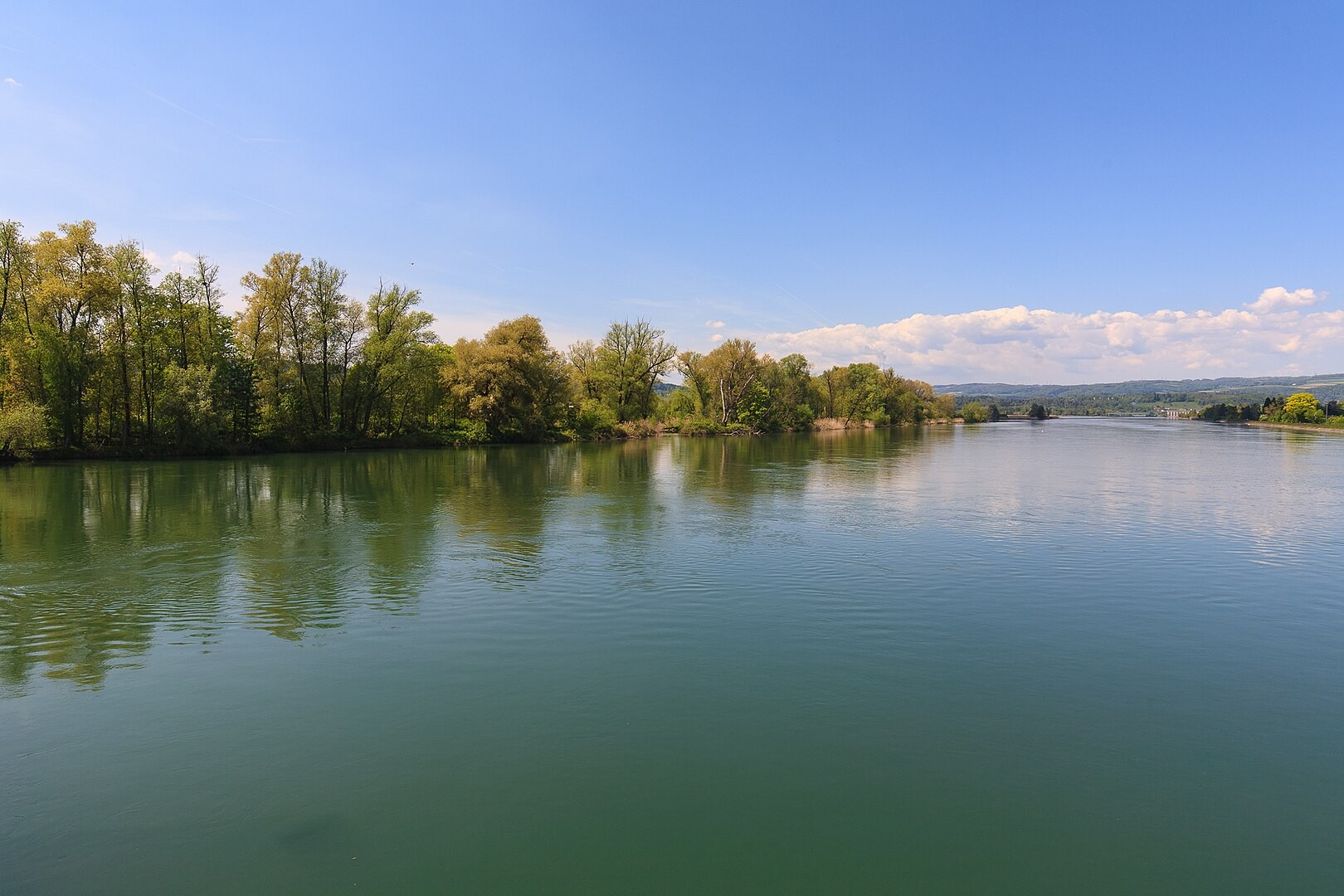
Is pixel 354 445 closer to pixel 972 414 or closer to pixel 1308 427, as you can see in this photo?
pixel 1308 427

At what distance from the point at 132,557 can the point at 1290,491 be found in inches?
1673

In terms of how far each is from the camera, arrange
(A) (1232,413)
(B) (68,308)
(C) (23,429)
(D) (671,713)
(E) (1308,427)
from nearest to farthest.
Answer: (D) (671,713)
(C) (23,429)
(B) (68,308)
(E) (1308,427)
(A) (1232,413)

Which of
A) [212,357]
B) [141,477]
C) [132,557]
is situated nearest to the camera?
[132,557]

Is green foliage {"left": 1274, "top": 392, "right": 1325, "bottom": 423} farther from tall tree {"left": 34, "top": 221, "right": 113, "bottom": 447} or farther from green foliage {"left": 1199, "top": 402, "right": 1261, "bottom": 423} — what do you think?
tall tree {"left": 34, "top": 221, "right": 113, "bottom": 447}

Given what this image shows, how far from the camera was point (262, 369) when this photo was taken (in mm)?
54969

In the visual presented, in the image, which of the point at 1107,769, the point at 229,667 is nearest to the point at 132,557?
the point at 229,667

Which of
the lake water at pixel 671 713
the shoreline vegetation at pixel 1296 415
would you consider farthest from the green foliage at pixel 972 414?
the lake water at pixel 671 713

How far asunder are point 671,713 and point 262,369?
57644 mm

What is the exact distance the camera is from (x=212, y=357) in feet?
168

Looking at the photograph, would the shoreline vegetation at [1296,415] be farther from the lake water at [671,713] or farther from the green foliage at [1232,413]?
the lake water at [671,713]

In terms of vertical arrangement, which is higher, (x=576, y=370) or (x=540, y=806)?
(x=576, y=370)

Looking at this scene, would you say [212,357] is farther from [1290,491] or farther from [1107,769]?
[1290,491]

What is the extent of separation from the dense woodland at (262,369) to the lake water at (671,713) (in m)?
32.1

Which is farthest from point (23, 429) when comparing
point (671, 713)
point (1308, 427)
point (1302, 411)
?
point (1302, 411)
